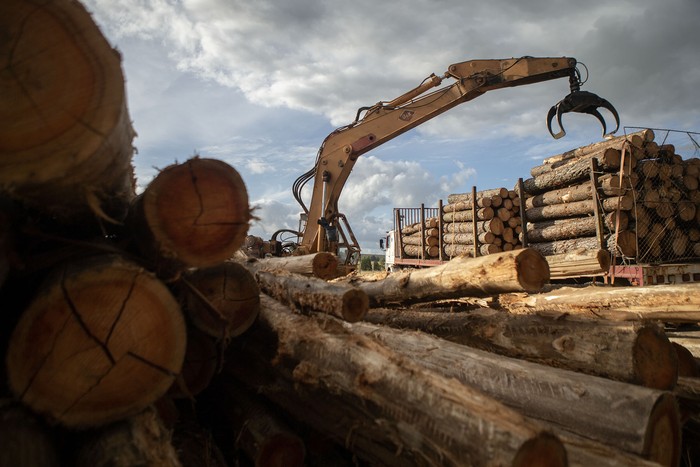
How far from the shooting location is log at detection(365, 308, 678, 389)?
8.05ft

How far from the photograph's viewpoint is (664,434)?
6.13 feet

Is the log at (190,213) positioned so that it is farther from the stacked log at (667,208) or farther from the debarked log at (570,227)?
the stacked log at (667,208)

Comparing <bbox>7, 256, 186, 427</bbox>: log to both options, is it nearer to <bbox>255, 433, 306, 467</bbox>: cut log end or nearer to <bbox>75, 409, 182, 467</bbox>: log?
<bbox>75, 409, 182, 467</bbox>: log

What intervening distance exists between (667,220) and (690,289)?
4723mm

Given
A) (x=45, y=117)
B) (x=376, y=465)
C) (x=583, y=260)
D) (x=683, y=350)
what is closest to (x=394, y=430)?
(x=376, y=465)

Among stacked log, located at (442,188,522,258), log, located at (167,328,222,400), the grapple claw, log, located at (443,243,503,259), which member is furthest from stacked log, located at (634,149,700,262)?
log, located at (167,328,222,400)

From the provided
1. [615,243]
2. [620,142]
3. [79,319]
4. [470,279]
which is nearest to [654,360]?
[470,279]

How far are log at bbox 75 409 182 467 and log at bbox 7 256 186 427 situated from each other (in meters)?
0.05

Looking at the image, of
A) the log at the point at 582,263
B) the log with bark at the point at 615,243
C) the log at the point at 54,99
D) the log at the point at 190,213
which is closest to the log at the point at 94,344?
the log at the point at 190,213

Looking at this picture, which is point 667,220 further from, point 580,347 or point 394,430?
point 394,430

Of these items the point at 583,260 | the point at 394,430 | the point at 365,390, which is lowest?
the point at 394,430

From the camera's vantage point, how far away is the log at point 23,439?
4.95 ft

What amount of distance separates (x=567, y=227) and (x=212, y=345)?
7.57 m

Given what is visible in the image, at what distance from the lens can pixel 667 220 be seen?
7551mm
